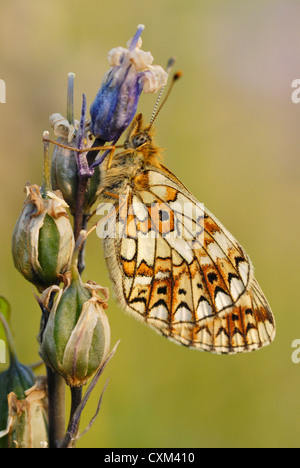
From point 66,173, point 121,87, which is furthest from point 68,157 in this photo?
point 121,87

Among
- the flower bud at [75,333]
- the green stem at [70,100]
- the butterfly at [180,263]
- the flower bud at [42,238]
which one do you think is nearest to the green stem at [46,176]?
the flower bud at [42,238]

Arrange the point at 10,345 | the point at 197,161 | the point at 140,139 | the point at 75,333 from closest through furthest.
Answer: the point at 75,333, the point at 10,345, the point at 140,139, the point at 197,161

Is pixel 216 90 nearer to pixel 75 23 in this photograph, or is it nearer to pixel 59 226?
pixel 75 23

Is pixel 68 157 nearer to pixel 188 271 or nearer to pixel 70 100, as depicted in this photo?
pixel 70 100

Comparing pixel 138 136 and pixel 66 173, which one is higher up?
pixel 138 136

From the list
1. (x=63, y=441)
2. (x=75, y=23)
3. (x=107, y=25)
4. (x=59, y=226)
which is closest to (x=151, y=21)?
(x=107, y=25)

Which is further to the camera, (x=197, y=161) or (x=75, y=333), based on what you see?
Result: (x=197, y=161)

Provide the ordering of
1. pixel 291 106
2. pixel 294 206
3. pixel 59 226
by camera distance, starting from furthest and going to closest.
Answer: pixel 291 106 < pixel 294 206 < pixel 59 226
